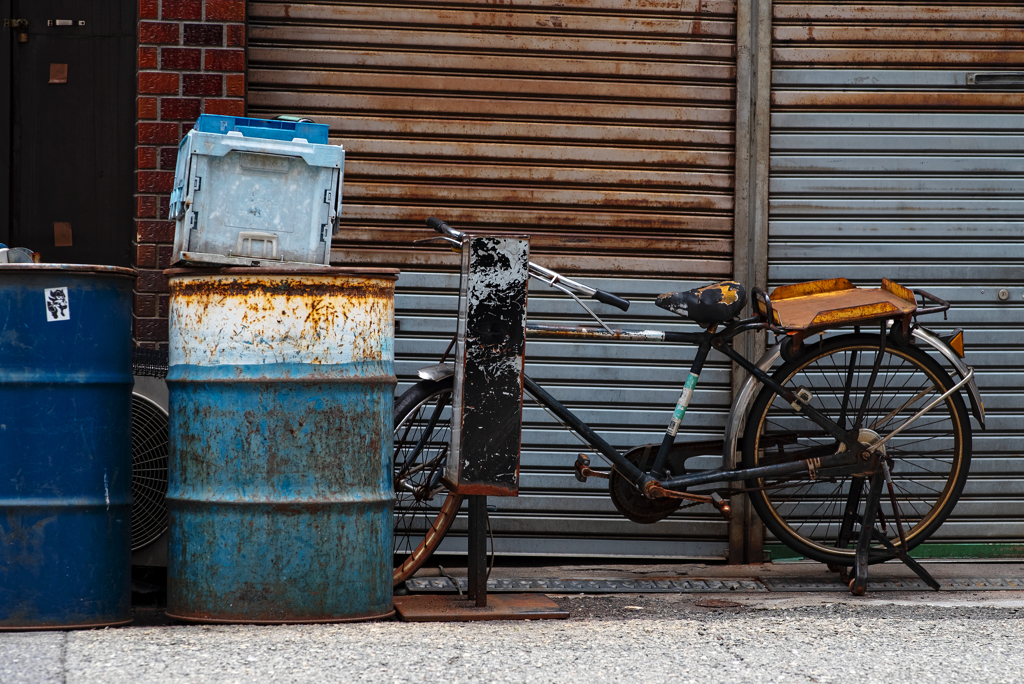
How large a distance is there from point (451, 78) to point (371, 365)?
1986 millimetres

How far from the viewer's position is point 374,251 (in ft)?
16.6

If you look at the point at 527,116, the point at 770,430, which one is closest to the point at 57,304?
the point at 527,116

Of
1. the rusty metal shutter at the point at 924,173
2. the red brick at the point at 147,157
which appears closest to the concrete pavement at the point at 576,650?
the rusty metal shutter at the point at 924,173

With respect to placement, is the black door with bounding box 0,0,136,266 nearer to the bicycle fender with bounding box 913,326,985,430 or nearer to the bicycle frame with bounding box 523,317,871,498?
the bicycle frame with bounding box 523,317,871,498

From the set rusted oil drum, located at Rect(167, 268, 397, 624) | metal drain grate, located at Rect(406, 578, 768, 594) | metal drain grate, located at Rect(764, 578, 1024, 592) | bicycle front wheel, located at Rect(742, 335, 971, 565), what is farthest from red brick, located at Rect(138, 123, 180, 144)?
metal drain grate, located at Rect(764, 578, 1024, 592)

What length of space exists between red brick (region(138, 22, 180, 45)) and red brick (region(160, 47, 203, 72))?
4 cm

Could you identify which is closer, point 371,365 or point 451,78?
point 371,365

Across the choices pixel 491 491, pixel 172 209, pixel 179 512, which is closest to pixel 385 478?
pixel 491 491

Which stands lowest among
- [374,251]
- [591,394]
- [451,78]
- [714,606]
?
[714,606]

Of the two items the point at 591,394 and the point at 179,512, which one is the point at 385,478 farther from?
the point at 591,394

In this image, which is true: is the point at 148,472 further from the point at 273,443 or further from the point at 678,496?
the point at 678,496

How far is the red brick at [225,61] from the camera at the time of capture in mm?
4660

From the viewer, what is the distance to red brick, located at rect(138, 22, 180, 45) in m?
4.62

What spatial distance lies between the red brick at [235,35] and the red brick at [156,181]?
68 cm
